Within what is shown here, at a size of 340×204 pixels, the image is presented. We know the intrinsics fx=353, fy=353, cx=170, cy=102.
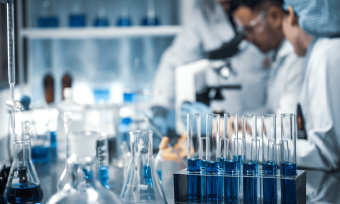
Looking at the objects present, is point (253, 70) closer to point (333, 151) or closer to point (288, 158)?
point (333, 151)

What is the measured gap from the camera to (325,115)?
1787mm

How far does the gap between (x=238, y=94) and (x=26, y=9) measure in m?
1.92

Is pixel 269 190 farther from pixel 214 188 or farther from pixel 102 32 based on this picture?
pixel 102 32

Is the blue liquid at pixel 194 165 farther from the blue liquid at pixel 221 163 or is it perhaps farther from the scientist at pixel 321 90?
the scientist at pixel 321 90

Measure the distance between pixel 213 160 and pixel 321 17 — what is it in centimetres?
131

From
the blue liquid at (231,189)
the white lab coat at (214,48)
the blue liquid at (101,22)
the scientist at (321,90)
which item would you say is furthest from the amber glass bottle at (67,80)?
the blue liquid at (231,189)

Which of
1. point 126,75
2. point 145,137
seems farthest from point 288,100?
point 145,137

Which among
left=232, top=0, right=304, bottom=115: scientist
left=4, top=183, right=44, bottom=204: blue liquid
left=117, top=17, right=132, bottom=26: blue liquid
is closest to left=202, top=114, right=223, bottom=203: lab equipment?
left=4, top=183, right=44, bottom=204: blue liquid

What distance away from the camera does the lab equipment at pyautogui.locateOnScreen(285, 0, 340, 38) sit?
1.80 m

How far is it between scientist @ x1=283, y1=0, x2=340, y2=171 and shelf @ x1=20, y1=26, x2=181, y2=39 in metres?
1.13

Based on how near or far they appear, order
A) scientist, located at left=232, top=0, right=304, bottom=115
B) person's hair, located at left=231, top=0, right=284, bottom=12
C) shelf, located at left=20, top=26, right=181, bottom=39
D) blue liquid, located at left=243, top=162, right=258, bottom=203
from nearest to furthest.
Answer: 1. blue liquid, located at left=243, top=162, right=258, bottom=203
2. scientist, located at left=232, top=0, right=304, bottom=115
3. person's hair, located at left=231, top=0, right=284, bottom=12
4. shelf, located at left=20, top=26, right=181, bottom=39

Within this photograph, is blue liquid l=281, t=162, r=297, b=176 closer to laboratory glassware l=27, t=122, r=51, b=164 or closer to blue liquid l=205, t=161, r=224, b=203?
blue liquid l=205, t=161, r=224, b=203

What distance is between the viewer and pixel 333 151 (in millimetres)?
1774

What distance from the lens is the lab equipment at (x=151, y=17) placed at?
2846mm
